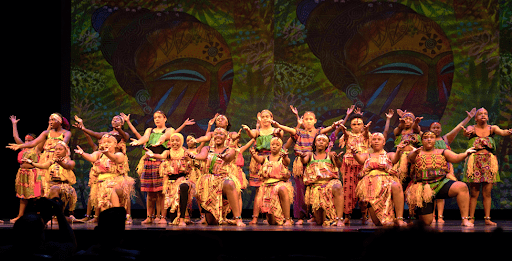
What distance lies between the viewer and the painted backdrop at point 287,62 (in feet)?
28.4

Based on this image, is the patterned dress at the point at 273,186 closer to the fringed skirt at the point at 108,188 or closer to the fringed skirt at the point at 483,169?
the fringed skirt at the point at 108,188

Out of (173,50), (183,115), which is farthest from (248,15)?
(183,115)

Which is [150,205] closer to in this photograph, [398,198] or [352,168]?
[352,168]

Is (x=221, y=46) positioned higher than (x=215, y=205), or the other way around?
(x=221, y=46)

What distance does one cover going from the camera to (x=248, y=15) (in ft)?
29.9

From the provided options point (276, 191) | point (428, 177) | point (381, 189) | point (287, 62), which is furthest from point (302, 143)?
point (287, 62)

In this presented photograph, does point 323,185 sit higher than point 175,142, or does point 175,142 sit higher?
point 175,142

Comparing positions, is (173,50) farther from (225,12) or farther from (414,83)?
(414,83)

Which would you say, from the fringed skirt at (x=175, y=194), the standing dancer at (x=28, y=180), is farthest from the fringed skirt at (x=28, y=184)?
the fringed skirt at (x=175, y=194)

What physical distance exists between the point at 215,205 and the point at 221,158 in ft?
1.84

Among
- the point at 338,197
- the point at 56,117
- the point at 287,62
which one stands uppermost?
the point at 287,62

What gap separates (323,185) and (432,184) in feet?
3.97

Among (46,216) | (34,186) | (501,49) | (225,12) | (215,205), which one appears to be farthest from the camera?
(225,12)

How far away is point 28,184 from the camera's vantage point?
7.29 m
